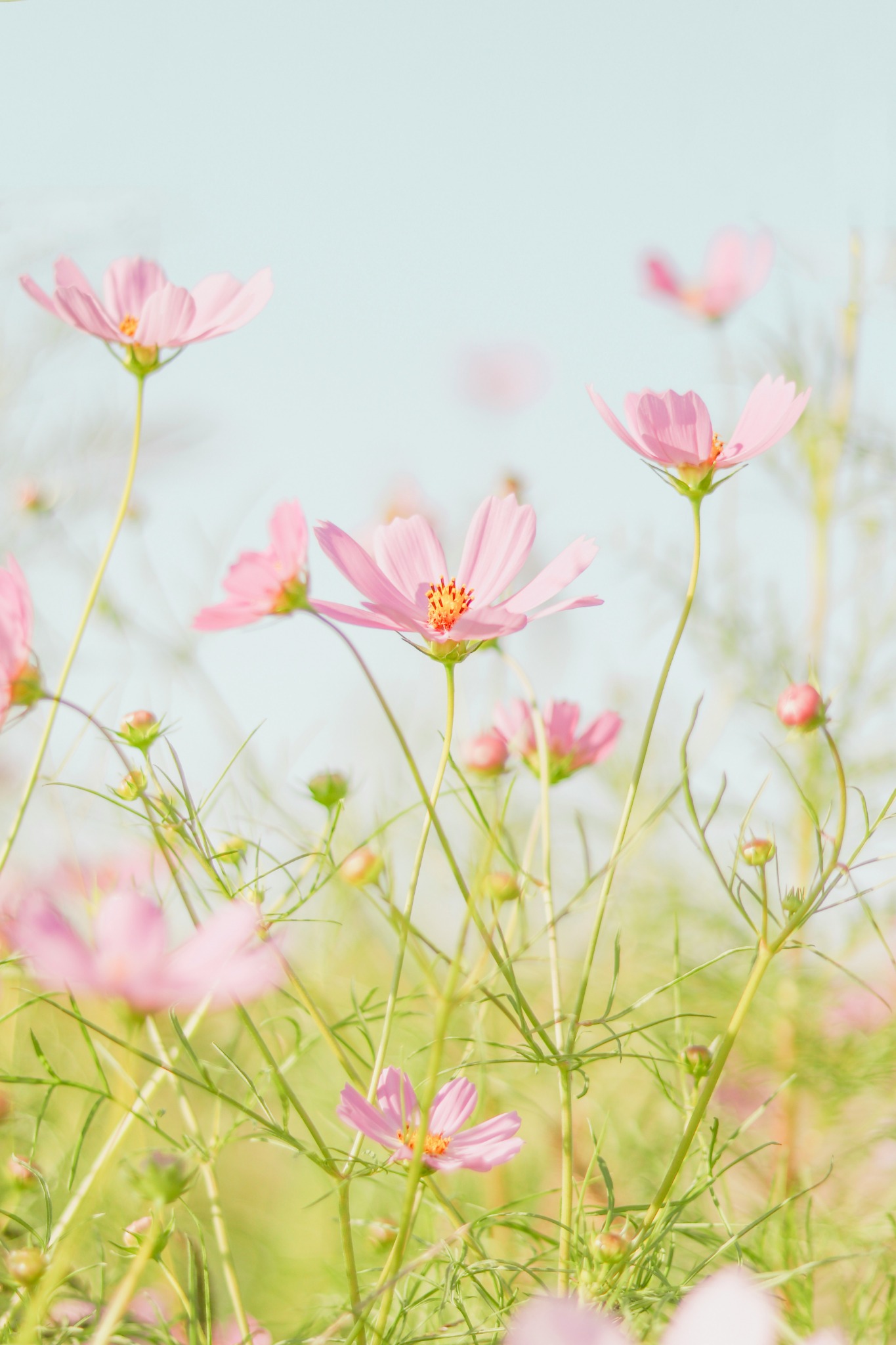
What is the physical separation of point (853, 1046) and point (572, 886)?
0.98 ft

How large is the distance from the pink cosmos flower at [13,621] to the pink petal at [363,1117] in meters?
0.16

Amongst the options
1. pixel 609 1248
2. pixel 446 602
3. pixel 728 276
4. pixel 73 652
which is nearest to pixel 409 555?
pixel 446 602

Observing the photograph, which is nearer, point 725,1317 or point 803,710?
point 725,1317

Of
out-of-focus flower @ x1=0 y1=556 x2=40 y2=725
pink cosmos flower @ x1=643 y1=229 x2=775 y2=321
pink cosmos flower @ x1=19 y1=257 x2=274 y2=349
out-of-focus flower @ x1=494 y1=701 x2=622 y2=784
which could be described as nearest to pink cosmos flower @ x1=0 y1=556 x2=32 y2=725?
out-of-focus flower @ x1=0 y1=556 x2=40 y2=725

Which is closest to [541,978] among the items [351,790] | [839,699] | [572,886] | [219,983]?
[572,886]

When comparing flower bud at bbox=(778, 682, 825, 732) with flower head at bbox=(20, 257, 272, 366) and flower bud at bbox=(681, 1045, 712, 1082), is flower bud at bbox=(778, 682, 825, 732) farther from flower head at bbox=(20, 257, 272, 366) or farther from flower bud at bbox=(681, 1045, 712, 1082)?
flower head at bbox=(20, 257, 272, 366)

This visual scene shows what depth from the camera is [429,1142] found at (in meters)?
0.36

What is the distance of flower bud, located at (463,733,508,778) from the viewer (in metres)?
0.45

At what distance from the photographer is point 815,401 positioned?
0.95m

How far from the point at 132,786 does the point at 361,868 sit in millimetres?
84

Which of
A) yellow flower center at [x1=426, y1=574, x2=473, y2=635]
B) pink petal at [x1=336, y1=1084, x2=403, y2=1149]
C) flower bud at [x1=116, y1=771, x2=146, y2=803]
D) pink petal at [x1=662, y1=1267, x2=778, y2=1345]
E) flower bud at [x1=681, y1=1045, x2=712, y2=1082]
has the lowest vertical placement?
flower bud at [x1=681, y1=1045, x2=712, y2=1082]

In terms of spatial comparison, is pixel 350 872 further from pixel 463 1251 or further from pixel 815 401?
pixel 815 401

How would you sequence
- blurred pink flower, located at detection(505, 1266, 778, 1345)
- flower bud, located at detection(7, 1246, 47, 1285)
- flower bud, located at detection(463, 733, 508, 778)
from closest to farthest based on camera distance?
1. blurred pink flower, located at detection(505, 1266, 778, 1345)
2. flower bud, located at detection(7, 1246, 47, 1285)
3. flower bud, located at detection(463, 733, 508, 778)

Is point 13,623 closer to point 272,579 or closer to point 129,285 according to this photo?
point 272,579
